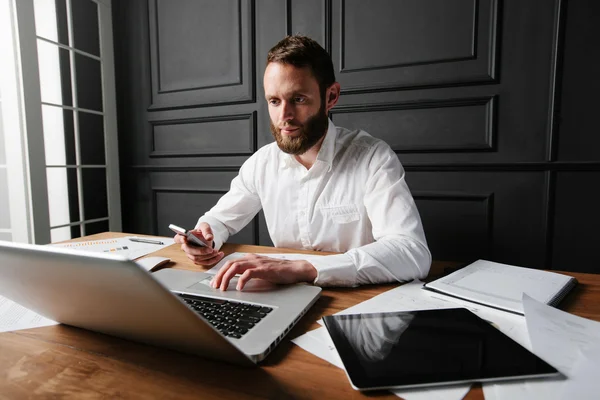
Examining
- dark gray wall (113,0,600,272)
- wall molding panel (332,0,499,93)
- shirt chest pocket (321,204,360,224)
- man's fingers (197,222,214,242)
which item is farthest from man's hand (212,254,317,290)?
wall molding panel (332,0,499,93)

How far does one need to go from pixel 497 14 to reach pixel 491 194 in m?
0.82

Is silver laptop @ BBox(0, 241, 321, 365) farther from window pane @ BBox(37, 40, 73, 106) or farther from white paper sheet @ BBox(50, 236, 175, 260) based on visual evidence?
window pane @ BBox(37, 40, 73, 106)

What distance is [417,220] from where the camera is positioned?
1.05 meters

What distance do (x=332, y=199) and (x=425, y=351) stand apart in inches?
36.0

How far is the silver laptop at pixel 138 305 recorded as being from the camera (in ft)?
1.17

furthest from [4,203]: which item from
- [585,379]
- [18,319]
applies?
[585,379]

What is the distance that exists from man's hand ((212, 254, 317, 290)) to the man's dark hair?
0.76 meters

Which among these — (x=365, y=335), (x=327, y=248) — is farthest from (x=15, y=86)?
(x=365, y=335)

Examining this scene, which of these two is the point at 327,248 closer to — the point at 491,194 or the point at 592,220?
the point at 491,194

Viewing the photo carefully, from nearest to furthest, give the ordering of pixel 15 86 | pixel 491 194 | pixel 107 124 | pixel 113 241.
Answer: pixel 113 241 < pixel 491 194 < pixel 15 86 < pixel 107 124

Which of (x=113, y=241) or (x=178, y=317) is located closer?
(x=178, y=317)

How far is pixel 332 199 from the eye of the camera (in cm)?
135

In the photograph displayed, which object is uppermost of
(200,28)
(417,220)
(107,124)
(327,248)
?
(200,28)

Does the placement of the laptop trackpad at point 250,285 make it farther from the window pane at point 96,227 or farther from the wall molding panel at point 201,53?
the window pane at point 96,227
